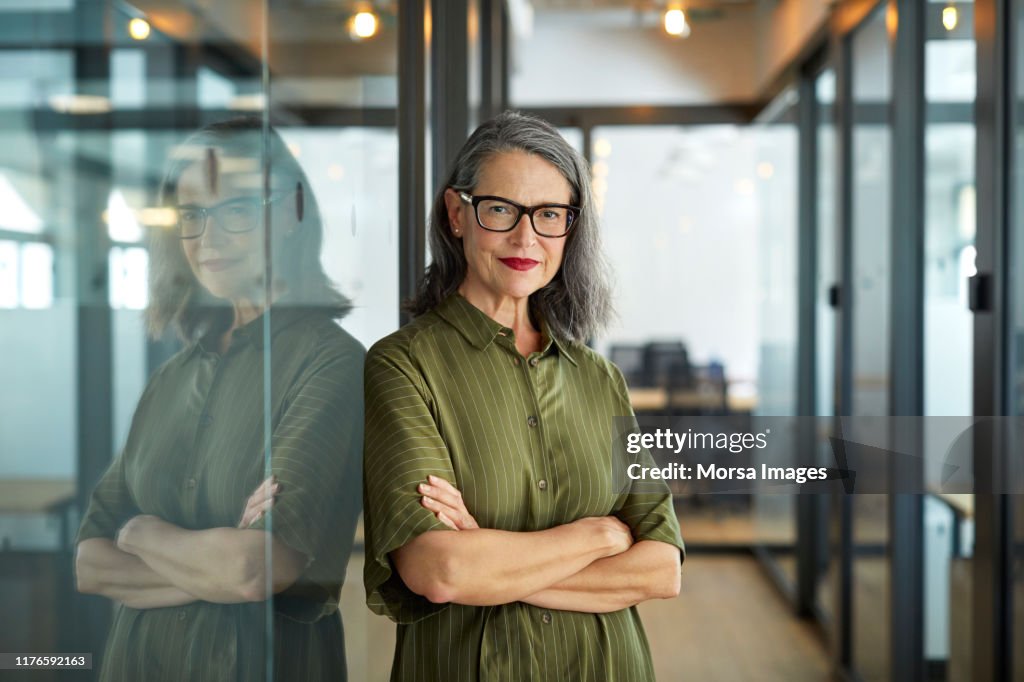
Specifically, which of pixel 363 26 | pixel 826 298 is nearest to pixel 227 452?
pixel 363 26

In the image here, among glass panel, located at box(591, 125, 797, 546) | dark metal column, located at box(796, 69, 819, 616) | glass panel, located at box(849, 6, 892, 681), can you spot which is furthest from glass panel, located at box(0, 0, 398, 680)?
glass panel, located at box(591, 125, 797, 546)

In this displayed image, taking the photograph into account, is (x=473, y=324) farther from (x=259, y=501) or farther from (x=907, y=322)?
(x=907, y=322)

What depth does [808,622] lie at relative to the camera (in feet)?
16.2

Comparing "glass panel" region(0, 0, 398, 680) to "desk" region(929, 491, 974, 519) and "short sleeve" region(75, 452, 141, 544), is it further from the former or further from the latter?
"desk" region(929, 491, 974, 519)

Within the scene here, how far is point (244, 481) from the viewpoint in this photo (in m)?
1.17

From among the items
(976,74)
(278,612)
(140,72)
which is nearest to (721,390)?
(976,74)

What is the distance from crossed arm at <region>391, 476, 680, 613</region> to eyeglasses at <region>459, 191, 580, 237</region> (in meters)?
0.42

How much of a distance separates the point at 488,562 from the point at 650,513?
328 millimetres

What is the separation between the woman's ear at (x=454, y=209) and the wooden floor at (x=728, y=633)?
8.97 feet

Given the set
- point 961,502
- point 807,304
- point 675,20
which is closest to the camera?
point 961,502

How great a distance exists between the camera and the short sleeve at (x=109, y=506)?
878 millimetres

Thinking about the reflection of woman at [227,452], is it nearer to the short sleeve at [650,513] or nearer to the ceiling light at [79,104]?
the ceiling light at [79,104]

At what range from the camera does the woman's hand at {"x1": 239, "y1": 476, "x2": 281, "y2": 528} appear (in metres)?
1.18

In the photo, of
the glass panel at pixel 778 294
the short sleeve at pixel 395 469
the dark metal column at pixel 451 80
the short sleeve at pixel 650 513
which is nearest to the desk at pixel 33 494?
the short sleeve at pixel 395 469
